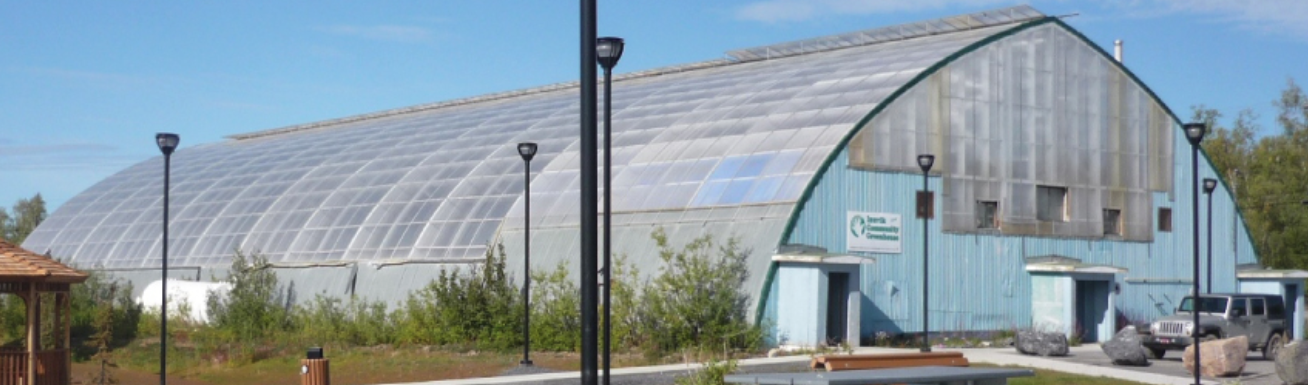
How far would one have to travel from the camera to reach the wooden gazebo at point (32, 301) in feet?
81.5

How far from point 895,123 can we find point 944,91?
7.86ft

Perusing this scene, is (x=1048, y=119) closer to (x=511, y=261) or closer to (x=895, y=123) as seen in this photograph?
(x=895, y=123)

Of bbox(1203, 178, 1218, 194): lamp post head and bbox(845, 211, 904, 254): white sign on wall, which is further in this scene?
bbox(1203, 178, 1218, 194): lamp post head

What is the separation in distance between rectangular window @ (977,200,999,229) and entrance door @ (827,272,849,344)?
21.7 ft

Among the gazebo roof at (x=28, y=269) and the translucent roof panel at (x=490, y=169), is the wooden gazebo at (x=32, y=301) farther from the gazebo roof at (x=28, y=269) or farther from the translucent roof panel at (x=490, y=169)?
the translucent roof panel at (x=490, y=169)

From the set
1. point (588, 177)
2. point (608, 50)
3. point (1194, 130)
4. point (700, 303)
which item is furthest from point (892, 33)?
point (588, 177)

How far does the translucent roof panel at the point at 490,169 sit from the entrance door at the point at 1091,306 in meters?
7.87

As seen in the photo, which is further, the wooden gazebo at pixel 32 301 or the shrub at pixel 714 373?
the wooden gazebo at pixel 32 301

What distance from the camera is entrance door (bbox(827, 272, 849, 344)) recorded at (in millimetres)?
37250

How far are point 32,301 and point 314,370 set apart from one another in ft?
16.8

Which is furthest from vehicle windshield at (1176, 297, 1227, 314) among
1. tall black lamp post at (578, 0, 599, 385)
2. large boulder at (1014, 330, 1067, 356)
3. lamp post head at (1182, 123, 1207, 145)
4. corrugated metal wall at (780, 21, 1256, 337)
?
tall black lamp post at (578, 0, 599, 385)

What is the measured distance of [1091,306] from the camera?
43344 mm

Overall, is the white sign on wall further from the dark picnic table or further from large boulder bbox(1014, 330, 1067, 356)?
the dark picnic table

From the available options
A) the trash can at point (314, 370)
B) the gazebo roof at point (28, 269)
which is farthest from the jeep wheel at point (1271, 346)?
the gazebo roof at point (28, 269)
